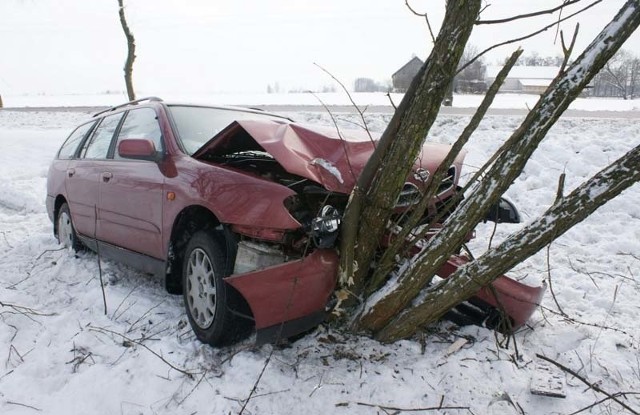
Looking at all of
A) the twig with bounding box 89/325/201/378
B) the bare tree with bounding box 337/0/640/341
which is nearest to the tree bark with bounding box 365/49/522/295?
the bare tree with bounding box 337/0/640/341

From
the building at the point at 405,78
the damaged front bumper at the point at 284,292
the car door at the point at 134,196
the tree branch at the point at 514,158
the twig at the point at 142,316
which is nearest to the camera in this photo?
the tree branch at the point at 514,158

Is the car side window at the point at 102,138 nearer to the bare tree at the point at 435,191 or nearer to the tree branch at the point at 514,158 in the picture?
the bare tree at the point at 435,191

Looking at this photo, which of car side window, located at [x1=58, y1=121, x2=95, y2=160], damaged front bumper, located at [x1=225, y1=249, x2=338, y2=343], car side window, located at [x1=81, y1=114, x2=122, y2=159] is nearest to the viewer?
damaged front bumper, located at [x1=225, y1=249, x2=338, y2=343]

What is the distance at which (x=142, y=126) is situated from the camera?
161 inches

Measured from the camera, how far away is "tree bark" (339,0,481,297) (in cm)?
248

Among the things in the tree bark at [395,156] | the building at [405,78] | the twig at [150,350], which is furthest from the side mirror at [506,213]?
the twig at [150,350]

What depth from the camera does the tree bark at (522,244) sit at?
7.23 ft

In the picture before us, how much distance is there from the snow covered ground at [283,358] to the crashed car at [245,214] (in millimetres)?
222

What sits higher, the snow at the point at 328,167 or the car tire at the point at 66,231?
the snow at the point at 328,167

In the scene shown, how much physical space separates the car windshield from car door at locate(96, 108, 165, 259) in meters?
0.17

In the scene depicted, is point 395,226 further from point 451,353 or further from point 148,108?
point 148,108

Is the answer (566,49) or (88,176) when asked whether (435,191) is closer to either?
(566,49)

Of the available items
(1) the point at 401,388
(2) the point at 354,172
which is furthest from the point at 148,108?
(1) the point at 401,388

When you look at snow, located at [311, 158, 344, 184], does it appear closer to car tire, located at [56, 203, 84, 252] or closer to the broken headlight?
the broken headlight
